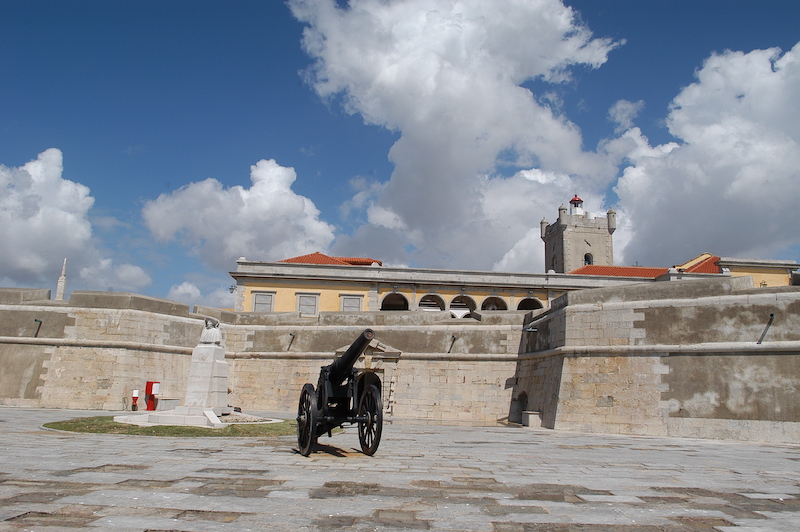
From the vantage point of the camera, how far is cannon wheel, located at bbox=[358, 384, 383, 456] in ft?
22.3

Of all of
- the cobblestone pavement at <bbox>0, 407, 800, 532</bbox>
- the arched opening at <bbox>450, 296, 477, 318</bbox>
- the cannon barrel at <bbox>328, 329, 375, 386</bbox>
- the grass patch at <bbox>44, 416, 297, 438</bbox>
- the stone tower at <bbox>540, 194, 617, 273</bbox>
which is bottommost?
the grass patch at <bbox>44, 416, 297, 438</bbox>

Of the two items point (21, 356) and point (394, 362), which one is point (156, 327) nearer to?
point (21, 356)

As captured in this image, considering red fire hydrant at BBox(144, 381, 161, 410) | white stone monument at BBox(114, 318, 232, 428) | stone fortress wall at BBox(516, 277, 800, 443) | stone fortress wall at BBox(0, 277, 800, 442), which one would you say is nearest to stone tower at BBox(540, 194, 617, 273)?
stone fortress wall at BBox(0, 277, 800, 442)

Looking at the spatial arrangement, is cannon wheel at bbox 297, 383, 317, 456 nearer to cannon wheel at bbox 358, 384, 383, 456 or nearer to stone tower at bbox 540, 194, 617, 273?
cannon wheel at bbox 358, 384, 383, 456

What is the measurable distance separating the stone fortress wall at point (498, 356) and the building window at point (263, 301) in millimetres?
5912

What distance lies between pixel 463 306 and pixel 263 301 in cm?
1104

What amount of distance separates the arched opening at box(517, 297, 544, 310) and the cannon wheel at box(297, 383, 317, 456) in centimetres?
2192

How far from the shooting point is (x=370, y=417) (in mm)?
7109

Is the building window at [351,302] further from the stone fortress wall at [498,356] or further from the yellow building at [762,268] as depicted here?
the yellow building at [762,268]

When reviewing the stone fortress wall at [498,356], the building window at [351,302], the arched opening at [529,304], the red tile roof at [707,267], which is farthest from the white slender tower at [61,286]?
the red tile roof at [707,267]

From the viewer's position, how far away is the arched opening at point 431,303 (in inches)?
1108

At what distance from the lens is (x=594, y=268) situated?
33.4 meters

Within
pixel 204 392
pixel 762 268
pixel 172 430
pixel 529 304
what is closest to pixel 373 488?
pixel 172 430

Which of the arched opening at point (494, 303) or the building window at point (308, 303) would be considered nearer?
the building window at point (308, 303)
